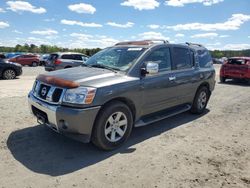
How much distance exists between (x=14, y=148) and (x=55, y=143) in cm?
68

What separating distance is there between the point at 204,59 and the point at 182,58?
1404 mm

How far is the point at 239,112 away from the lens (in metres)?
7.86

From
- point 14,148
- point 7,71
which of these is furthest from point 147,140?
point 7,71

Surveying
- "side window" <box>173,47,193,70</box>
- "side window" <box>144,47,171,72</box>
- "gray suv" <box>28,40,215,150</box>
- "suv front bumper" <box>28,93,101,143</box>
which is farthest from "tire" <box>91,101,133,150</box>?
"side window" <box>173,47,193,70</box>

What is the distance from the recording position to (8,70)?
1499 centimetres

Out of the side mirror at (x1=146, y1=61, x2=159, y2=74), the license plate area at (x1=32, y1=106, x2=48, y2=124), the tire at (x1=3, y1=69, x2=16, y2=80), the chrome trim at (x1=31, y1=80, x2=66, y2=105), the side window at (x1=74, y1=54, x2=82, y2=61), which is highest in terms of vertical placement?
the side window at (x1=74, y1=54, x2=82, y2=61)

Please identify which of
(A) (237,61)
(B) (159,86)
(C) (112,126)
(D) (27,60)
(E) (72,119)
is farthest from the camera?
(D) (27,60)

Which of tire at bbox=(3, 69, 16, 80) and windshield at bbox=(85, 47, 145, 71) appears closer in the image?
windshield at bbox=(85, 47, 145, 71)

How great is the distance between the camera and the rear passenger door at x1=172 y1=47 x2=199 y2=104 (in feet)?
20.3

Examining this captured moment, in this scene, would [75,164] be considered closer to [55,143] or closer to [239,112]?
[55,143]

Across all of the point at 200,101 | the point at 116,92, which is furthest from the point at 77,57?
the point at 116,92

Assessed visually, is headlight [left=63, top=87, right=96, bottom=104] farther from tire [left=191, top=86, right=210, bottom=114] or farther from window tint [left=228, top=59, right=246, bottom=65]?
window tint [left=228, top=59, right=246, bottom=65]

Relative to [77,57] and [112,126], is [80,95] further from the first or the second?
[77,57]

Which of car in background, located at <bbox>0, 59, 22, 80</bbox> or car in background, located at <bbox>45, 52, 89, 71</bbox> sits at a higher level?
car in background, located at <bbox>45, 52, 89, 71</bbox>
